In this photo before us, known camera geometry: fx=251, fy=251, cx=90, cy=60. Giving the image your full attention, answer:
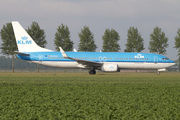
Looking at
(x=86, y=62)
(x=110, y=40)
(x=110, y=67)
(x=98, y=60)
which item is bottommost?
(x=110, y=67)

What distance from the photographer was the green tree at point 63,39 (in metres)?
61.4

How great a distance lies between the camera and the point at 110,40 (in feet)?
216

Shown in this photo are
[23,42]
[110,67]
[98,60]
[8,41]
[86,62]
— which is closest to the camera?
[86,62]

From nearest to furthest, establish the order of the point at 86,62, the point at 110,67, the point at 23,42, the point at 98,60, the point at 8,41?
the point at 86,62, the point at 110,67, the point at 98,60, the point at 23,42, the point at 8,41

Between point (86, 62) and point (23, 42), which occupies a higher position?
point (23, 42)

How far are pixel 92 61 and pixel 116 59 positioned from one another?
154 inches

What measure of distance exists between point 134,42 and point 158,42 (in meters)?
6.07

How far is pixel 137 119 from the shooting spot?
8539mm

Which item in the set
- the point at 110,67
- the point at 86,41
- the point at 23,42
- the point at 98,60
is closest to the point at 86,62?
the point at 98,60

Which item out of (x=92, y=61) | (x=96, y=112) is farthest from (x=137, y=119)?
(x=92, y=61)

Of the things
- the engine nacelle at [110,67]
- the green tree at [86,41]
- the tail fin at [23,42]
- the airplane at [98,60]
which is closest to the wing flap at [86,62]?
the airplane at [98,60]

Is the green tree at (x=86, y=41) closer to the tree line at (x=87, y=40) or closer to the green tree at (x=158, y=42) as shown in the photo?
the tree line at (x=87, y=40)

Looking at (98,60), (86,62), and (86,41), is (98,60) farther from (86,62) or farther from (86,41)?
(86,41)

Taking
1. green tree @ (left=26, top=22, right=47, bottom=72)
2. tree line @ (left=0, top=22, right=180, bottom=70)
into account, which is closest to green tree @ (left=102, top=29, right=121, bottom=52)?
tree line @ (left=0, top=22, right=180, bottom=70)
